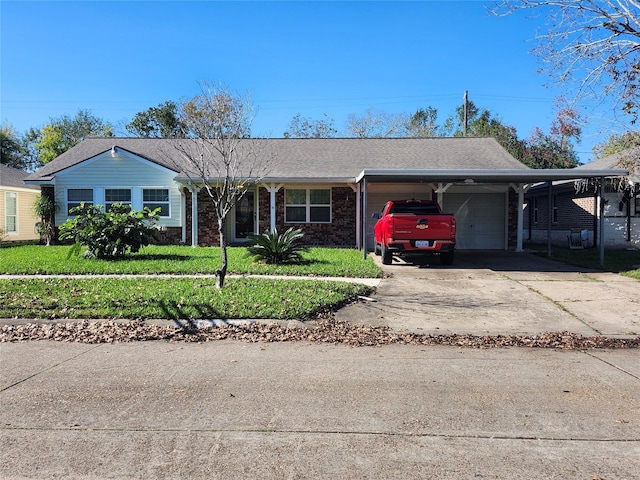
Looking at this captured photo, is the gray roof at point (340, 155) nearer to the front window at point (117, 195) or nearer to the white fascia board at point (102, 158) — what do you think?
the white fascia board at point (102, 158)

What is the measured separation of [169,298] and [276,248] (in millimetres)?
4891

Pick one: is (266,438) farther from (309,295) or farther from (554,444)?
(309,295)

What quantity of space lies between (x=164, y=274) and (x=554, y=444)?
9571 millimetres

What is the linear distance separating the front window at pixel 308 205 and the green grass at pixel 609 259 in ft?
27.1

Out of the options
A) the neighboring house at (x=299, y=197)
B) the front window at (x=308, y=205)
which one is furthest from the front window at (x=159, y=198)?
the front window at (x=308, y=205)

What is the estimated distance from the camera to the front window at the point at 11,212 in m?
22.2

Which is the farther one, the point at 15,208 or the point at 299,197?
the point at 15,208

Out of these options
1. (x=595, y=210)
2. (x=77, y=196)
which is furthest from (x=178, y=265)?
(x=595, y=210)

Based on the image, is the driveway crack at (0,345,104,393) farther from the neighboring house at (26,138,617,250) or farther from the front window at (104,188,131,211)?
the front window at (104,188,131,211)

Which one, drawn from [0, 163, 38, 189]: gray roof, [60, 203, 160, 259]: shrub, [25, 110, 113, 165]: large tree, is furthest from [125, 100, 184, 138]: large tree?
[60, 203, 160, 259]: shrub

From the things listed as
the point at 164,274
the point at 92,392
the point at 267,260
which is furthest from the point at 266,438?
the point at 267,260

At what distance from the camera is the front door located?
822 inches

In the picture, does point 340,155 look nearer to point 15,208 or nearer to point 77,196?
point 77,196

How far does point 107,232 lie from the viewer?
13.4 m
